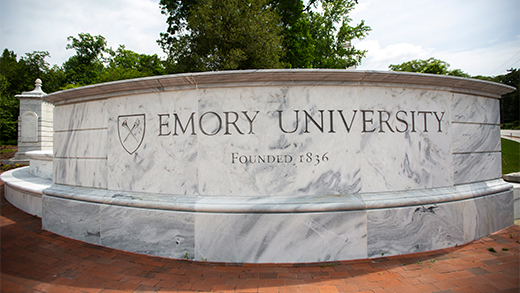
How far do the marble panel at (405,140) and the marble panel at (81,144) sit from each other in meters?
3.88

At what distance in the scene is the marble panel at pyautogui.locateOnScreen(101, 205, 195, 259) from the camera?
329cm

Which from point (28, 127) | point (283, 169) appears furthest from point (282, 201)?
point (28, 127)

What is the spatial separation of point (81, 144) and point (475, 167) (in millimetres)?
6352

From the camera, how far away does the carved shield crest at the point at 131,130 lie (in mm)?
3633

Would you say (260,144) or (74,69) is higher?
(74,69)

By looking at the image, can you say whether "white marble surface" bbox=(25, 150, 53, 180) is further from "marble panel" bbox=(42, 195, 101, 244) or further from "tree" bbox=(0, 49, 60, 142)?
"tree" bbox=(0, 49, 60, 142)

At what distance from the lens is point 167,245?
335cm

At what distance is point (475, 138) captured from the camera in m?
4.02

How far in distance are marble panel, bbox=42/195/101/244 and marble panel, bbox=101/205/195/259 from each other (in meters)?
0.19

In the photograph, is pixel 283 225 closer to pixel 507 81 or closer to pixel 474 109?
pixel 474 109

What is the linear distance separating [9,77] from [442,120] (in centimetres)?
4951

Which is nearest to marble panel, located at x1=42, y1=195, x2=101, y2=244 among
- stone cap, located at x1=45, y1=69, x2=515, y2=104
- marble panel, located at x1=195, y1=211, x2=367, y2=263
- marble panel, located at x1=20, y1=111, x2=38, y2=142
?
stone cap, located at x1=45, y1=69, x2=515, y2=104

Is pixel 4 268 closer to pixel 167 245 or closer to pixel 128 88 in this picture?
pixel 167 245

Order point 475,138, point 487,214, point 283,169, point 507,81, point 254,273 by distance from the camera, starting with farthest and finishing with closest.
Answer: point 507,81 < point 475,138 < point 487,214 < point 283,169 < point 254,273
